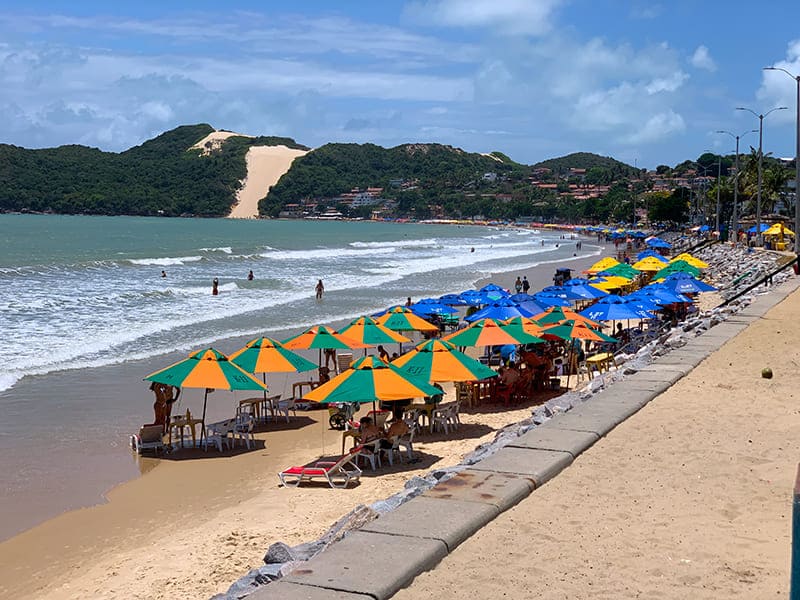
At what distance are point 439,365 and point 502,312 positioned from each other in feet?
21.8

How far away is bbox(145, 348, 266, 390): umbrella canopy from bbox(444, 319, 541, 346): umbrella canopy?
153 inches

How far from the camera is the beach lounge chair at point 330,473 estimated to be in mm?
11094

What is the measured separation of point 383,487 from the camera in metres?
10.7

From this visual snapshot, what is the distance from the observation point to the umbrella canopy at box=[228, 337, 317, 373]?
14.6 metres

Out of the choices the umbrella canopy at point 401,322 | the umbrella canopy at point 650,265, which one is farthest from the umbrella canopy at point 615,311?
the umbrella canopy at point 650,265

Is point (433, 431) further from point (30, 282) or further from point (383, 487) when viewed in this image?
point (30, 282)

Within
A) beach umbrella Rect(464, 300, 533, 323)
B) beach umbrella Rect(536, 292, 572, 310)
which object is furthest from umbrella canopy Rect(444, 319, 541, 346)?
beach umbrella Rect(536, 292, 572, 310)

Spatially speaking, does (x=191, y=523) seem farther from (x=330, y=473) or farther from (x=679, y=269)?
(x=679, y=269)

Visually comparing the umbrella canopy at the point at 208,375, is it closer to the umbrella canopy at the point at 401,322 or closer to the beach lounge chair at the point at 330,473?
the beach lounge chair at the point at 330,473

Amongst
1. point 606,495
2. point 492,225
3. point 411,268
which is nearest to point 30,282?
point 411,268

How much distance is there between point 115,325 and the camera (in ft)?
90.2

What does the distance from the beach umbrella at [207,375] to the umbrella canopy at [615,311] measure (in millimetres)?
8584

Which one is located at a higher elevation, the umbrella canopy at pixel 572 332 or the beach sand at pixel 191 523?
the umbrella canopy at pixel 572 332

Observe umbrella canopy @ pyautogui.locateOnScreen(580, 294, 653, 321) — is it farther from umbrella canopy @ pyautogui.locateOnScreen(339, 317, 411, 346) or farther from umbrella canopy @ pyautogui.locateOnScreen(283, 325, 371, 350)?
umbrella canopy @ pyautogui.locateOnScreen(283, 325, 371, 350)
